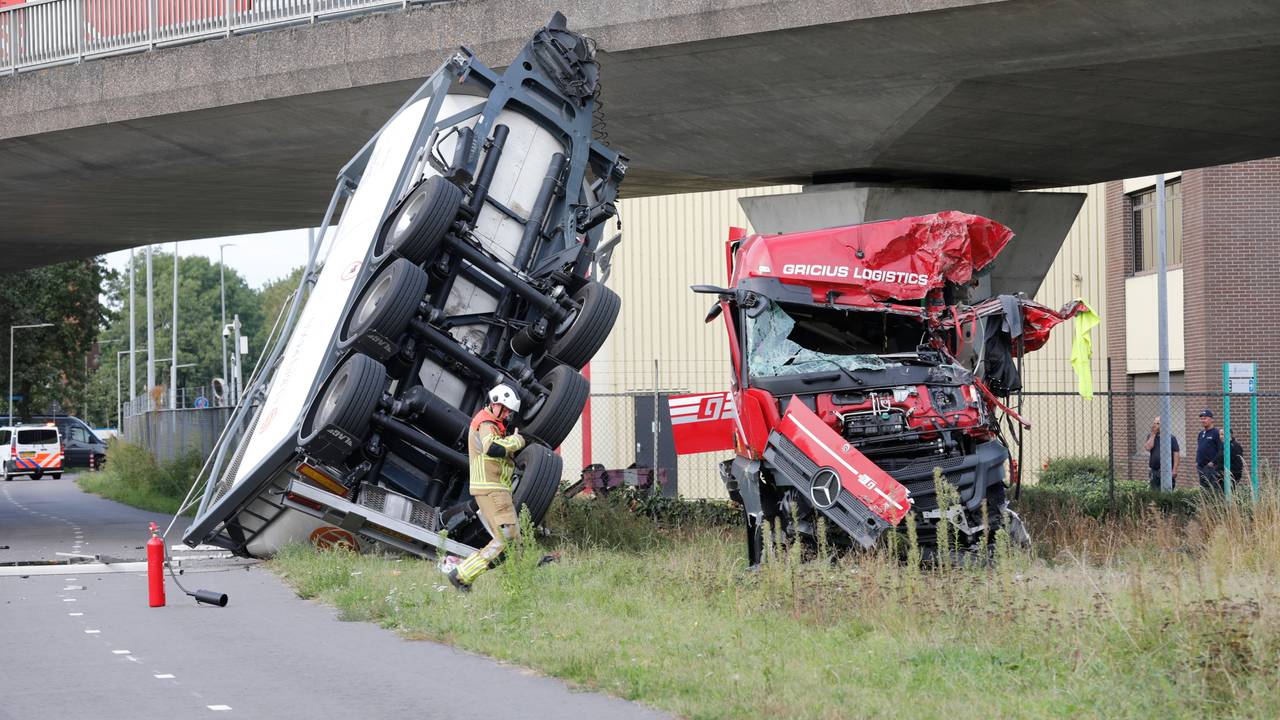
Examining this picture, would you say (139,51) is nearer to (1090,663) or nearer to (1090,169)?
(1090,169)

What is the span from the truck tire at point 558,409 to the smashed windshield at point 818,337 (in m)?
1.90

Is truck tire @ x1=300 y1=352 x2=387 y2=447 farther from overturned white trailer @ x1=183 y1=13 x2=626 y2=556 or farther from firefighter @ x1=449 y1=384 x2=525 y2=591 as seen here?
firefighter @ x1=449 y1=384 x2=525 y2=591

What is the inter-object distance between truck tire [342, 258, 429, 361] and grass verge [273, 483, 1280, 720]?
1968 millimetres

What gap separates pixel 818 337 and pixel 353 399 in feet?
13.7

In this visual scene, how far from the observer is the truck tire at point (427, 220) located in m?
13.7

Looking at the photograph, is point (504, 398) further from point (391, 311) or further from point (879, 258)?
point (879, 258)

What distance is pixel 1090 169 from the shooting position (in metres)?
20.5

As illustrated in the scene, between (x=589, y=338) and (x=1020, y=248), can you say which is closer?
(x=589, y=338)

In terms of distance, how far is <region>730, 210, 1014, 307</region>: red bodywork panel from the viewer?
13.0 meters

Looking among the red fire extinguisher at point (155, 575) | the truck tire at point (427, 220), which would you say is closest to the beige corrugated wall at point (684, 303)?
the truck tire at point (427, 220)

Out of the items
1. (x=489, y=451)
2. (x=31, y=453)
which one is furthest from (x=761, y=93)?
(x=31, y=453)

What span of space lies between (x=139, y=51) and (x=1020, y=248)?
12119 mm

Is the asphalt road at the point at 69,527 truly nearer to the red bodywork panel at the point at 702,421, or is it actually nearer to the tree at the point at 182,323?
the red bodywork panel at the point at 702,421

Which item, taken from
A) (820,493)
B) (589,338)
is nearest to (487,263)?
(589,338)
